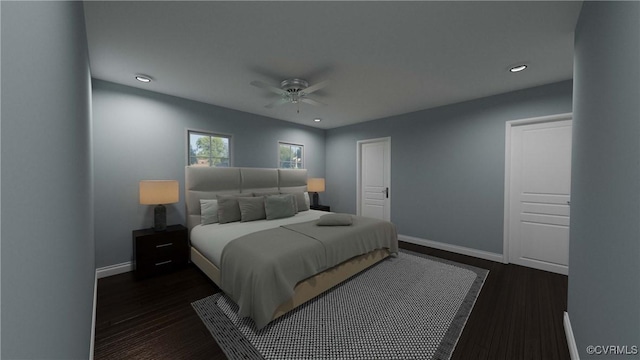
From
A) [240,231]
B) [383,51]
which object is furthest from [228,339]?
[383,51]

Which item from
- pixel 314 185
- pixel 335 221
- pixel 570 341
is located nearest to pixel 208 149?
pixel 314 185

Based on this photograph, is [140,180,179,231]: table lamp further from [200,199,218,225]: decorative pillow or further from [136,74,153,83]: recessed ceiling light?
[136,74,153,83]: recessed ceiling light

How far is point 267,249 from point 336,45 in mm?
1977

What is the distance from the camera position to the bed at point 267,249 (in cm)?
192

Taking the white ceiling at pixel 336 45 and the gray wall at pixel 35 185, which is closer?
the gray wall at pixel 35 185

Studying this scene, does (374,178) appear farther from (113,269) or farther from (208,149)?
(113,269)

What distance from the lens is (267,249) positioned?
2.10 metres

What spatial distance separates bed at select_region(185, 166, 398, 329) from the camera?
75.7 inches

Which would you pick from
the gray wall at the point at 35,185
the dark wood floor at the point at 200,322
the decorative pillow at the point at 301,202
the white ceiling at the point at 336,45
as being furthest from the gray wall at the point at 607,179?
the decorative pillow at the point at 301,202

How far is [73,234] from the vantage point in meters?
1.08

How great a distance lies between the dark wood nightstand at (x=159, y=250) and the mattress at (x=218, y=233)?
0.16 m

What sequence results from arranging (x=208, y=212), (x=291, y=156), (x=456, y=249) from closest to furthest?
1. (x=208, y=212)
2. (x=456, y=249)
3. (x=291, y=156)

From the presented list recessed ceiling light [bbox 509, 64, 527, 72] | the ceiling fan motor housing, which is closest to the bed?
the ceiling fan motor housing

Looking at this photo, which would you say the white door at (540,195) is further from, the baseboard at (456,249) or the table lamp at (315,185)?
the table lamp at (315,185)
